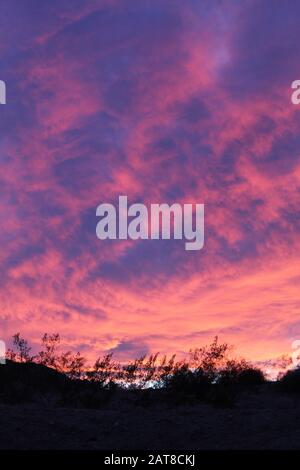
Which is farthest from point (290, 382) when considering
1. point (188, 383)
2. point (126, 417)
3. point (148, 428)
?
point (148, 428)

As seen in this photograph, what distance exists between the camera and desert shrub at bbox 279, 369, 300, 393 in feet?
59.2

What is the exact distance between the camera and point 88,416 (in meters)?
11.6

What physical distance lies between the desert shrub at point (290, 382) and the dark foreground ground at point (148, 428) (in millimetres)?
5191

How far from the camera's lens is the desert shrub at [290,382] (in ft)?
59.2

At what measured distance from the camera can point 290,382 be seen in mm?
18453

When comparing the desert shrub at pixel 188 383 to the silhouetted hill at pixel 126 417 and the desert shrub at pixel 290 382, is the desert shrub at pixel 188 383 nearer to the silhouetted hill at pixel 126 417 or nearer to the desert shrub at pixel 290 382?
Answer: the silhouetted hill at pixel 126 417

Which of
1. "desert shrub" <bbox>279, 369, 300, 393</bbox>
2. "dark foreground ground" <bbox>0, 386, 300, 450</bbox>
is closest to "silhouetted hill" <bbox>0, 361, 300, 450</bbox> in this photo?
"dark foreground ground" <bbox>0, 386, 300, 450</bbox>

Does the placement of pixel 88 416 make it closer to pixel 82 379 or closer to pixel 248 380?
pixel 82 379

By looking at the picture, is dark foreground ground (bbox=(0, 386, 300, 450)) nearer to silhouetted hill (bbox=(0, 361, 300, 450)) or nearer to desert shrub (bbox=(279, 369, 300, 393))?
silhouetted hill (bbox=(0, 361, 300, 450))

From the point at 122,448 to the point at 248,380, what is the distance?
411 inches

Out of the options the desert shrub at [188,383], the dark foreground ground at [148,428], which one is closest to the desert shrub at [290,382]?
the desert shrub at [188,383]

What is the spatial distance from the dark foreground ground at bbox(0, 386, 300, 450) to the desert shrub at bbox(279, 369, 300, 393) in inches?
204

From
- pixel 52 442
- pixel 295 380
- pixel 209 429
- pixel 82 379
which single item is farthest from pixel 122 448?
pixel 295 380
